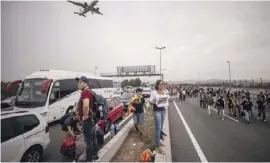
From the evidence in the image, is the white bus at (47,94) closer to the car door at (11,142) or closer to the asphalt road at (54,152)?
the asphalt road at (54,152)

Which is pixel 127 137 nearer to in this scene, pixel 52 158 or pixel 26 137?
pixel 52 158

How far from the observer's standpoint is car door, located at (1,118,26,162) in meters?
3.68

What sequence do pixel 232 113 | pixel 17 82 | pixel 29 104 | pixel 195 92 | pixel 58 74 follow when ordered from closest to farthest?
pixel 29 104, pixel 17 82, pixel 58 74, pixel 232 113, pixel 195 92

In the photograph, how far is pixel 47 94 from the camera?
927 cm

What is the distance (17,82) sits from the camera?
9.59m

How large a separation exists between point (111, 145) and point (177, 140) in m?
3.09

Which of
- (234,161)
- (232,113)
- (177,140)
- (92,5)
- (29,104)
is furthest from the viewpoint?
(92,5)

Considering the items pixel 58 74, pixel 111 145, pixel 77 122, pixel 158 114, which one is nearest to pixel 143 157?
pixel 111 145

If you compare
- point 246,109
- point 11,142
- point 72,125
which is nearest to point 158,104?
point 72,125

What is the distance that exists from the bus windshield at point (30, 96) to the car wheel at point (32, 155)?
4830 mm

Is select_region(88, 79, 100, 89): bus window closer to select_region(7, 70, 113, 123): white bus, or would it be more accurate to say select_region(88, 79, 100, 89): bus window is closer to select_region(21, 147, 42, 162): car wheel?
select_region(7, 70, 113, 123): white bus

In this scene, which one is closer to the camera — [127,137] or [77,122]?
[77,122]

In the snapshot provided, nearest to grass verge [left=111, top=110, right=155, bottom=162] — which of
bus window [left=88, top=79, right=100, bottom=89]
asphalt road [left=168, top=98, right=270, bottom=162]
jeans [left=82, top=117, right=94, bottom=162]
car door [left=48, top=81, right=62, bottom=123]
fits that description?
asphalt road [left=168, top=98, right=270, bottom=162]

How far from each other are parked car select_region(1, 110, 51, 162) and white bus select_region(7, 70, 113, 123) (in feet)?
13.1
